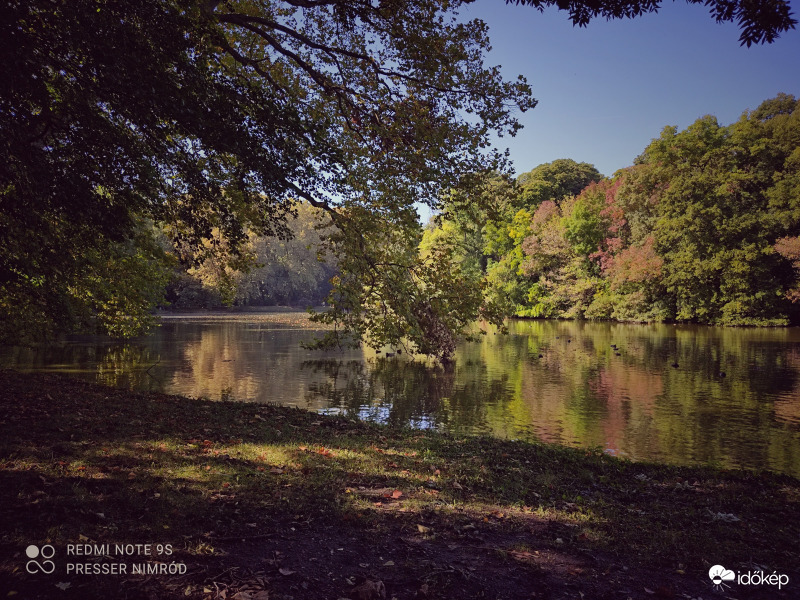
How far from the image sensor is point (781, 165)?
44812mm

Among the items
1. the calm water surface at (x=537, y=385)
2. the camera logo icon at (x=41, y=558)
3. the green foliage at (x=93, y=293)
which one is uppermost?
the green foliage at (x=93, y=293)

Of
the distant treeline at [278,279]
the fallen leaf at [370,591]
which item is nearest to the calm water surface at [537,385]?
the fallen leaf at [370,591]

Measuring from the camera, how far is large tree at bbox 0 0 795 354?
625 centimetres

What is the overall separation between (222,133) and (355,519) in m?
5.02

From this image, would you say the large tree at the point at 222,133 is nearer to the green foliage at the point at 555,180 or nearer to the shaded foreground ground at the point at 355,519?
the shaded foreground ground at the point at 355,519

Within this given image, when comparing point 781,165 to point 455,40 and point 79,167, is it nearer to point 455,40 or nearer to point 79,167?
point 455,40

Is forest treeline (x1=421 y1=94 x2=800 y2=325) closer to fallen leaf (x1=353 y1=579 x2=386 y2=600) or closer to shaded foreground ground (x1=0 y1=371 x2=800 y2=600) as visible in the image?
shaded foreground ground (x1=0 y1=371 x2=800 y2=600)

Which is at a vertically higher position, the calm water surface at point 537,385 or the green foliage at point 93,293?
the green foliage at point 93,293

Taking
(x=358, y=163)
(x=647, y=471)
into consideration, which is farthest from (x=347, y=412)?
(x=647, y=471)

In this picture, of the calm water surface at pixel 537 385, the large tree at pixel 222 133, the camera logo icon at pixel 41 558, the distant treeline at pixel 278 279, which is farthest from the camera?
the distant treeline at pixel 278 279

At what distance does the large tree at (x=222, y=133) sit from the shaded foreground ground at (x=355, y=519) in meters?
3.35

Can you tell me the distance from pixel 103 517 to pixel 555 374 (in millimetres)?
19220

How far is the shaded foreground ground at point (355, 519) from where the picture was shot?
377 cm

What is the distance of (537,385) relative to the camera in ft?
62.6
